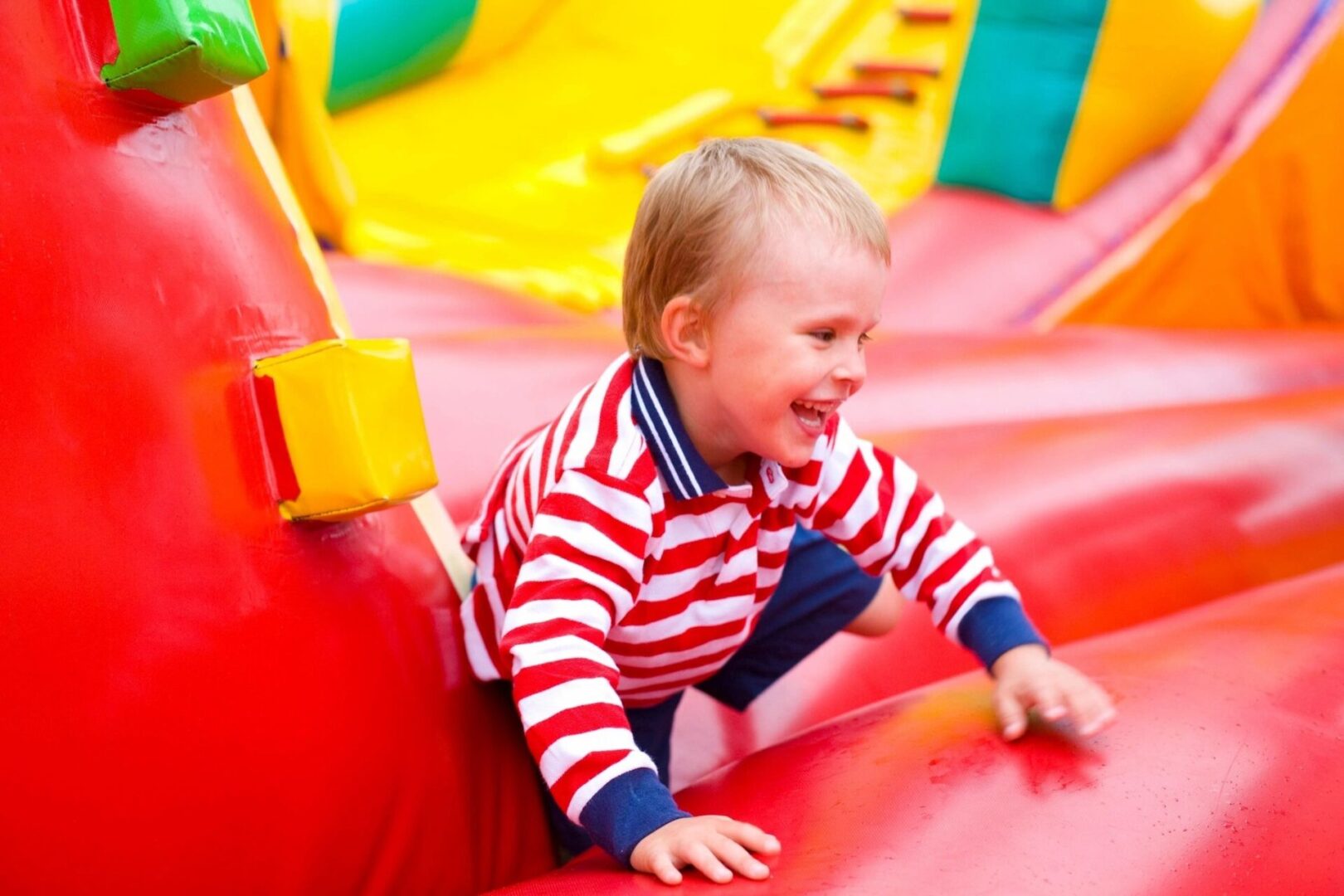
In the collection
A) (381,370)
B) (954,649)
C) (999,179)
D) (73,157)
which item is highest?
(73,157)

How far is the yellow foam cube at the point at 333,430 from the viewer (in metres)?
0.75

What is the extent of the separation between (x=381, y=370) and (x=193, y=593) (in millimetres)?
157

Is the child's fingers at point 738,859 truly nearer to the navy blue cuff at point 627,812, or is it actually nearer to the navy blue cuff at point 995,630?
the navy blue cuff at point 627,812

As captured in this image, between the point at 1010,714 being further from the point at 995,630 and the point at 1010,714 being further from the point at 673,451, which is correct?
the point at 673,451

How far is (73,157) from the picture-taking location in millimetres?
684

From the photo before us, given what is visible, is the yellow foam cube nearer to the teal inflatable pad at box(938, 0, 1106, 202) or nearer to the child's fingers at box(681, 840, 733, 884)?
the child's fingers at box(681, 840, 733, 884)

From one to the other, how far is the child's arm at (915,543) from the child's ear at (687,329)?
4.8 inches

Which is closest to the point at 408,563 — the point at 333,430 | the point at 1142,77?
the point at 333,430

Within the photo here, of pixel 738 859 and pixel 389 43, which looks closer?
pixel 738 859

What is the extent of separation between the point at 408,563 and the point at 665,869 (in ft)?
0.87

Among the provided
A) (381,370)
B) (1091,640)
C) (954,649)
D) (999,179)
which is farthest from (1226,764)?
(999,179)

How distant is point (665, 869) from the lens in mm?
705

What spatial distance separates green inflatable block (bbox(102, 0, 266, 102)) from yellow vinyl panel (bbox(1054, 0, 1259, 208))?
1.45 m

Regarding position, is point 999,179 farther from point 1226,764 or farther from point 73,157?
point 73,157
